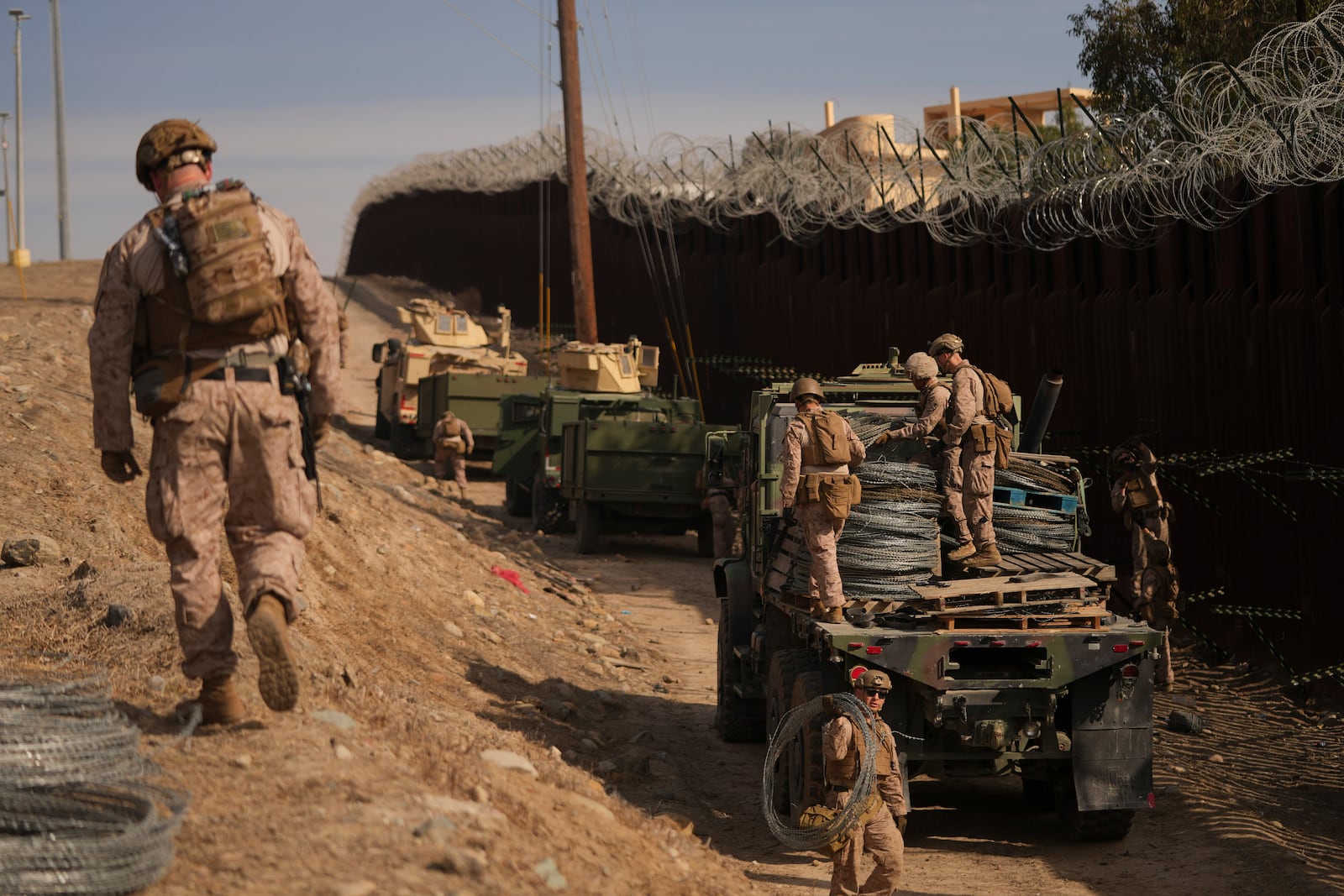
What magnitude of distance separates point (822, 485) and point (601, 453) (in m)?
10.2

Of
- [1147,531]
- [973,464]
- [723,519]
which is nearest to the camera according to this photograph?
[973,464]

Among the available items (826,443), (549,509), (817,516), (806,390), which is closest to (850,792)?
(817,516)

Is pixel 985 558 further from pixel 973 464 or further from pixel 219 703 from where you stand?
pixel 219 703

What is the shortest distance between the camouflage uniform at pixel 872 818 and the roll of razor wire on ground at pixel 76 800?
276cm

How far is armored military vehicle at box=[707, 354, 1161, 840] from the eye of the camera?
7422 mm

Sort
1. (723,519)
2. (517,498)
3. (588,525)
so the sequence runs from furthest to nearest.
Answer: (517,498) < (588,525) < (723,519)

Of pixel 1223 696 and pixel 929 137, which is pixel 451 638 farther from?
pixel 929 137

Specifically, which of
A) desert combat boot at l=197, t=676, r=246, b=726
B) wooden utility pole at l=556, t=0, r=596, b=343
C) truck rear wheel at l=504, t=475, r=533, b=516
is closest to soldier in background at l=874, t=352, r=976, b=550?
desert combat boot at l=197, t=676, r=246, b=726

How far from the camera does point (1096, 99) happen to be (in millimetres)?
29516

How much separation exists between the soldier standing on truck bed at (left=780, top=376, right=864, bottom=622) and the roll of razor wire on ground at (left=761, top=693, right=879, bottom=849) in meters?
0.72

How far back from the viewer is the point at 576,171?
78.8ft

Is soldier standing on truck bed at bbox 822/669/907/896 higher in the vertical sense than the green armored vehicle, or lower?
lower

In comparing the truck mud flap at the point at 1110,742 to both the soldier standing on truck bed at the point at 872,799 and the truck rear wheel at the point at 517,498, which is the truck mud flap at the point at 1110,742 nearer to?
the soldier standing on truck bed at the point at 872,799

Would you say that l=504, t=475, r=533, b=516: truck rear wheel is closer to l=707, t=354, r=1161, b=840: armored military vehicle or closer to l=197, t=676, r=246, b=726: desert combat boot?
l=707, t=354, r=1161, b=840: armored military vehicle
